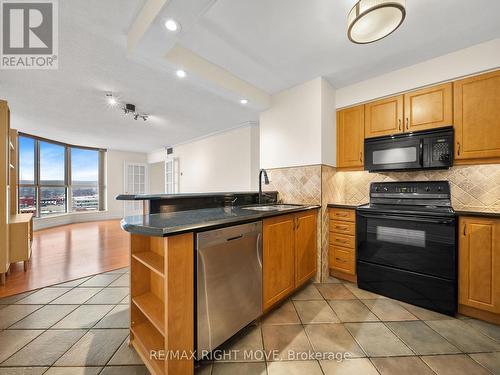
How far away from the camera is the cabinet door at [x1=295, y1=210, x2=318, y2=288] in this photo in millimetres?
2084

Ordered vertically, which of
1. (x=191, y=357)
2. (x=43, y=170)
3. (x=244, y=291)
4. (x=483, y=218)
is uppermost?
(x=43, y=170)

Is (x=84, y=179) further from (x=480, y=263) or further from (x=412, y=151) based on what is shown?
(x=480, y=263)

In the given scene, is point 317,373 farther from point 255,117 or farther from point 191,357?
point 255,117

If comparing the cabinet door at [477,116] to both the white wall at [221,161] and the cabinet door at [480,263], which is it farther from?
the white wall at [221,161]

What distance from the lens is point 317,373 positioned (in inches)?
49.2

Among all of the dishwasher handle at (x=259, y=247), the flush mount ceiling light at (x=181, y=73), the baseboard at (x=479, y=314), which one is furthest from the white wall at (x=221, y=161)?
the baseboard at (x=479, y=314)

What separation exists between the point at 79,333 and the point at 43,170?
20.4 ft

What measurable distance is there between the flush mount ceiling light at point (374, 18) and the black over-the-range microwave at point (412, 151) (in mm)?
1366

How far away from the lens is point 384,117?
2443 millimetres

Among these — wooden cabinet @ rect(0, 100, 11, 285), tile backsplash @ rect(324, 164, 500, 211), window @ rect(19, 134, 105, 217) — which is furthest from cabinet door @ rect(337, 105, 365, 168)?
window @ rect(19, 134, 105, 217)

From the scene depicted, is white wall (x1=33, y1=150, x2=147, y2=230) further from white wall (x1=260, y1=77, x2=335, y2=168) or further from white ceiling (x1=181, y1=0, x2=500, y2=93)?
white ceiling (x1=181, y1=0, x2=500, y2=93)

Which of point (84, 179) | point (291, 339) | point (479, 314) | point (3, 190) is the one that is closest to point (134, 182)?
point (84, 179)

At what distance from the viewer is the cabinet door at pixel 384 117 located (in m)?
2.35

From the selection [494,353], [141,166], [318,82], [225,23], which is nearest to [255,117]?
[318,82]
